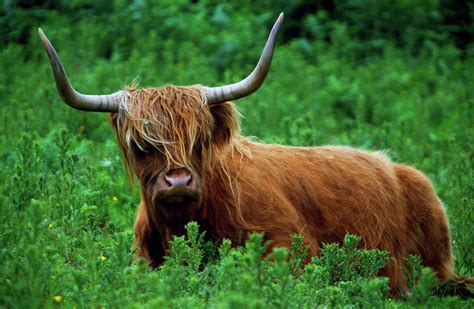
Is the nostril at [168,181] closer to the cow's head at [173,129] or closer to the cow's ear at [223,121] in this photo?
the cow's head at [173,129]

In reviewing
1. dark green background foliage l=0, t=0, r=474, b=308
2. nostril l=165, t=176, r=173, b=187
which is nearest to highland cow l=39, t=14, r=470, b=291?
nostril l=165, t=176, r=173, b=187

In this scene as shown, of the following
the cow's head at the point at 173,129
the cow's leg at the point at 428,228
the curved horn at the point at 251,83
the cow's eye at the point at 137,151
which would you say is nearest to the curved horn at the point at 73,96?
the cow's head at the point at 173,129

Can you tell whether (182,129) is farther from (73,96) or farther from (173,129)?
(73,96)

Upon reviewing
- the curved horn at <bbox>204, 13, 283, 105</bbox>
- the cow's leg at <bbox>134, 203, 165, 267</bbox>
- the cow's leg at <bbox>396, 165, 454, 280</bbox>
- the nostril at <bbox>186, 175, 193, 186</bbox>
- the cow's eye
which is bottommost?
the cow's leg at <bbox>396, 165, 454, 280</bbox>

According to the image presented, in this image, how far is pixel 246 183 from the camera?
6.98 metres

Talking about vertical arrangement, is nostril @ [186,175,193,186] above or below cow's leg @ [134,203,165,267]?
above

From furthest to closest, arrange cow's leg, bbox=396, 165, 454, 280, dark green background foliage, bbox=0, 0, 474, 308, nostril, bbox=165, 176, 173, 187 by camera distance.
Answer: cow's leg, bbox=396, 165, 454, 280 < nostril, bbox=165, 176, 173, 187 < dark green background foliage, bbox=0, 0, 474, 308

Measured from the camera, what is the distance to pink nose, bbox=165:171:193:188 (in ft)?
20.2

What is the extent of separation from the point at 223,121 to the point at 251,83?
0.42 meters

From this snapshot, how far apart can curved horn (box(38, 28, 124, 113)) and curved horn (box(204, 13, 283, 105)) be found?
0.62 metres

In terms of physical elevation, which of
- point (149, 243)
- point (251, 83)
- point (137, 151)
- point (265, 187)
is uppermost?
point (251, 83)

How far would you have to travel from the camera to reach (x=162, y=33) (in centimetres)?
1278

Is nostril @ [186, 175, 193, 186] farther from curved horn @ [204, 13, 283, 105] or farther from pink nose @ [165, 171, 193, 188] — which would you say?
curved horn @ [204, 13, 283, 105]

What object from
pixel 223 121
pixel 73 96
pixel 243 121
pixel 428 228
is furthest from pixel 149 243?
pixel 243 121
